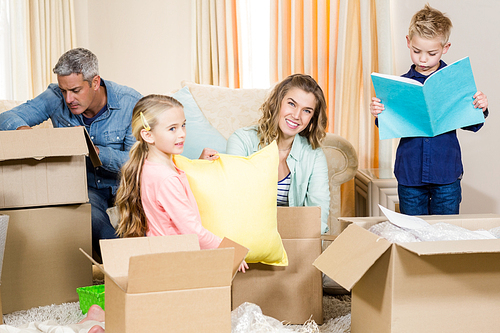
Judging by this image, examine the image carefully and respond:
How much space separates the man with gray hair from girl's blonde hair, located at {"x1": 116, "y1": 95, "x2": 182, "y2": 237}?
21.8 inches

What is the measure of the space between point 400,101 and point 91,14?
281 centimetres

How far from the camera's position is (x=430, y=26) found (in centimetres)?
135

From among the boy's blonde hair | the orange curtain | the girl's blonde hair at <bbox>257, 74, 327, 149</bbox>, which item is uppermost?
the orange curtain

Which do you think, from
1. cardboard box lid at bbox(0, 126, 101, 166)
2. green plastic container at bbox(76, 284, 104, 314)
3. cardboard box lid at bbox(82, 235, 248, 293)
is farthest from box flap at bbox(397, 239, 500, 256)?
cardboard box lid at bbox(0, 126, 101, 166)

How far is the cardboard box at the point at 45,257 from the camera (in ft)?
4.62

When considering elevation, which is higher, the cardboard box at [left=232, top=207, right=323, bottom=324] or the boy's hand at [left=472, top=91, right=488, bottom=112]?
the boy's hand at [left=472, top=91, right=488, bottom=112]

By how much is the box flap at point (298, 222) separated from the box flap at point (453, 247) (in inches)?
17.5

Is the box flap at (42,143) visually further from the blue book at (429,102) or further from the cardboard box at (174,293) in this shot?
the blue book at (429,102)

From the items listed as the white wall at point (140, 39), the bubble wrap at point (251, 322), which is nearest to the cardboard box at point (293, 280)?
the bubble wrap at point (251, 322)

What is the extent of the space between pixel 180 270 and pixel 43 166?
86 centimetres

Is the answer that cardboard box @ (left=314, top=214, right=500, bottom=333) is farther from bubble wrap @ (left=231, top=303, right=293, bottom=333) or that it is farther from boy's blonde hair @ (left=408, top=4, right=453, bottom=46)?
boy's blonde hair @ (left=408, top=4, right=453, bottom=46)

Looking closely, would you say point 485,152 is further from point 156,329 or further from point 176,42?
point 176,42


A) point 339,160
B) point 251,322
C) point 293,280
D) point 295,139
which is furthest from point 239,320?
point 339,160

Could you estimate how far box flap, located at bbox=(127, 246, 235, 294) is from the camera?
0.78 metres
